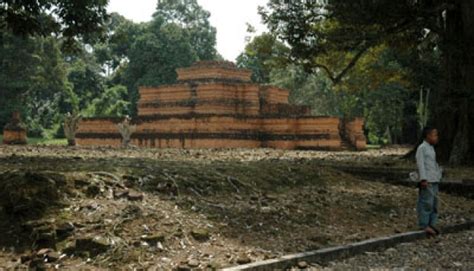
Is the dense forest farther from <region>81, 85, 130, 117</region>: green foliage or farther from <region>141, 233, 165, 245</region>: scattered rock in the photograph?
<region>141, 233, 165, 245</region>: scattered rock

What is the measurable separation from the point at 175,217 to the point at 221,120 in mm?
17795

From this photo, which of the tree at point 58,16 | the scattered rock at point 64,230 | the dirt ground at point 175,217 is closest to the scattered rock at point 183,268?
the dirt ground at point 175,217

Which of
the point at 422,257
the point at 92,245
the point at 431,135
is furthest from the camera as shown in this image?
the point at 431,135

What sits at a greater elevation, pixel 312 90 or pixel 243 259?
pixel 312 90

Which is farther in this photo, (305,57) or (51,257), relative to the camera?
(305,57)

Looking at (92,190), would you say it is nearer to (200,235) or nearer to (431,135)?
(200,235)

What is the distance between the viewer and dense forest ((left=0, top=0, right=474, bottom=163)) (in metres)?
14.0

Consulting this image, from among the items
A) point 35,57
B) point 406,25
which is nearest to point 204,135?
point 406,25

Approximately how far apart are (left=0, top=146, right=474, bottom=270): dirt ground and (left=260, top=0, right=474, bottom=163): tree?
5.05 metres

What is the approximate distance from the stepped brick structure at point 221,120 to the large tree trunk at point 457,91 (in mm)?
8861

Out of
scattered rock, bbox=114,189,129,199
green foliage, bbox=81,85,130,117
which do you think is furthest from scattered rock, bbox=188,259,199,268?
green foliage, bbox=81,85,130,117

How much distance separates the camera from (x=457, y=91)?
13547 millimetres

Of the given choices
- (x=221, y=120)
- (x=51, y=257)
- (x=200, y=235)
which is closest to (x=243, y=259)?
(x=200, y=235)

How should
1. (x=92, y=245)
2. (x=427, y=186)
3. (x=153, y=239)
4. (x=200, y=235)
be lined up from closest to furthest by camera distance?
(x=92, y=245) → (x=153, y=239) → (x=200, y=235) → (x=427, y=186)
